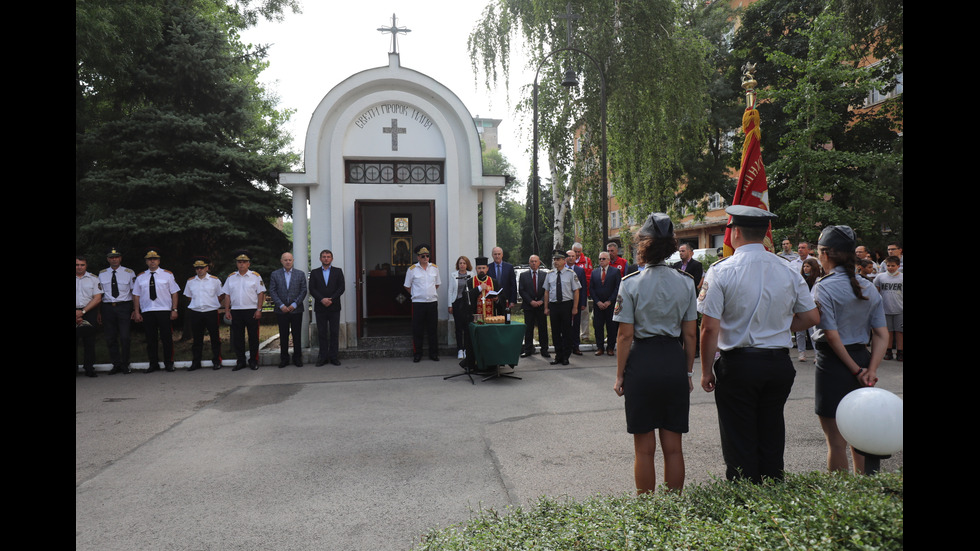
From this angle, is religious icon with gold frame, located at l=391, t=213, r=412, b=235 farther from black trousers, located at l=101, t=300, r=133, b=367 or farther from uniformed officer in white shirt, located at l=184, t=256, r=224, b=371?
black trousers, located at l=101, t=300, r=133, b=367

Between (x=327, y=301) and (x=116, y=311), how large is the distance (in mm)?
3994

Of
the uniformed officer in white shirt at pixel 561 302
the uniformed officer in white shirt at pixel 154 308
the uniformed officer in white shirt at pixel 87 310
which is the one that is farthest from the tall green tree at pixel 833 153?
the uniformed officer in white shirt at pixel 87 310

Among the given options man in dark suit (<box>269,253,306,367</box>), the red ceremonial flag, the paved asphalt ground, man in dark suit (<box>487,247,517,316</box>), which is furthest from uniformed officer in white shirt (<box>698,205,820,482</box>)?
man in dark suit (<box>269,253,306,367</box>)

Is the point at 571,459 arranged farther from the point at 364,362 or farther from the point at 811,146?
the point at 811,146

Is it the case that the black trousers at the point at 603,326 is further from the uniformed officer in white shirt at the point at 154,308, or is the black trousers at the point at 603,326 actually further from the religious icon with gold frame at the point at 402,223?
the uniformed officer in white shirt at the point at 154,308

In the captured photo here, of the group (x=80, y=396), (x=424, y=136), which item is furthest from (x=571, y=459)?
(x=424, y=136)

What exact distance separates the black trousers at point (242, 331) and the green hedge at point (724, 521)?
8.90 meters

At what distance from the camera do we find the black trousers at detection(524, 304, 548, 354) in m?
11.3

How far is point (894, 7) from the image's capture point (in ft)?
38.9

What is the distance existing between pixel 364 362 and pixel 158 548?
293 inches

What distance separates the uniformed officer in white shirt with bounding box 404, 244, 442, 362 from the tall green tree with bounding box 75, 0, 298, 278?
4.01m

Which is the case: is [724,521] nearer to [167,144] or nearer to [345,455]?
[345,455]

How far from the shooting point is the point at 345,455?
213 inches

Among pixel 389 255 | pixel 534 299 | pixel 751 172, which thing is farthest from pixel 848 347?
pixel 389 255
